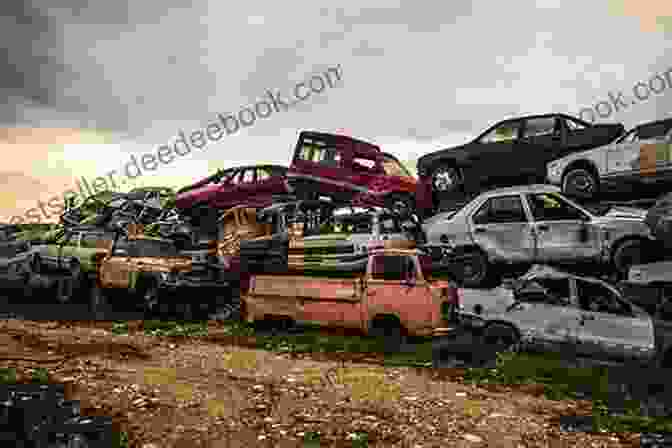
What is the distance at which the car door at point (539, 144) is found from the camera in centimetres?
1064

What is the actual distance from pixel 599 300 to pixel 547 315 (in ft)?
2.48

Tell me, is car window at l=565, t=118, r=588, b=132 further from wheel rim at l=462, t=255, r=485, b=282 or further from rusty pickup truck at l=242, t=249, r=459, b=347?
rusty pickup truck at l=242, t=249, r=459, b=347

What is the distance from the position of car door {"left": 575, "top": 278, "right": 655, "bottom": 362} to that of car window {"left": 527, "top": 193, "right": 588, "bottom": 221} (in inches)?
63.9

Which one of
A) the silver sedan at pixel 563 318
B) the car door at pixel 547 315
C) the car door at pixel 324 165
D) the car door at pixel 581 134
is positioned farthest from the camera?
the car door at pixel 324 165

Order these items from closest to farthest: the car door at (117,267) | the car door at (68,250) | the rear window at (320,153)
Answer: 1. the car door at (117,267)
2. the rear window at (320,153)
3. the car door at (68,250)

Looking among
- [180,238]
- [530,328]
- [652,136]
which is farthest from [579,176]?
[180,238]

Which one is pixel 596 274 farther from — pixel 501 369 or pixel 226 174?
pixel 226 174

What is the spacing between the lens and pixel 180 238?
13.5m

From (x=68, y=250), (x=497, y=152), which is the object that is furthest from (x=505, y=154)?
(x=68, y=250)

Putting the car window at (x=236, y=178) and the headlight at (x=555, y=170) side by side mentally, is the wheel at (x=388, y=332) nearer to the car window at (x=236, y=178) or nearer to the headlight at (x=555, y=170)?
the headlight at (x=555, y=170)

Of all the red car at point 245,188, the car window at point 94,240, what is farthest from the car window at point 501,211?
the car window at point 94,240

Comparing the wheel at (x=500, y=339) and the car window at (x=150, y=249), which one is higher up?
the car window at (x=150, y=249)

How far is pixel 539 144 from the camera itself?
35.3 feet

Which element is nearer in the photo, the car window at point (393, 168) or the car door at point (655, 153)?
the car door at point (655, 153)
